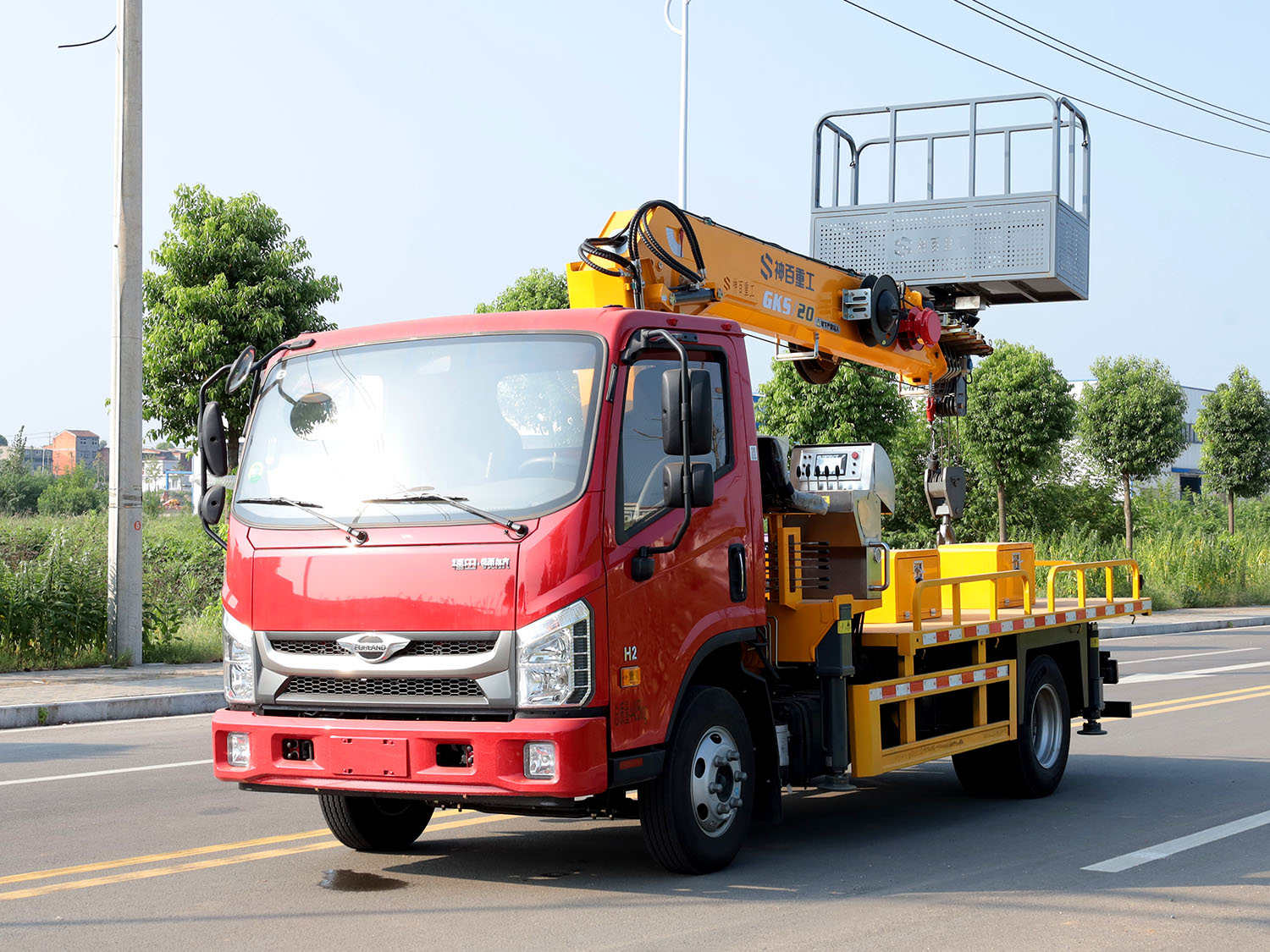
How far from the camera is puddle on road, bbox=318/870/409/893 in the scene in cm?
639

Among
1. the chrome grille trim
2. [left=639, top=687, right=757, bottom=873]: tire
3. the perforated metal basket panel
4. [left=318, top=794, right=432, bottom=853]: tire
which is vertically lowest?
[left=318, top=794, right=432, bottom=853]: tire

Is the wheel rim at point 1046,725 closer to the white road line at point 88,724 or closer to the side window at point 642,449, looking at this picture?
the side window at point 642,449

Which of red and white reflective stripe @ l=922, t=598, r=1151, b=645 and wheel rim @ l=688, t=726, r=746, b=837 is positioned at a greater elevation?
red and white reflective stripe @ l=922, t=598, r=1151, b=645

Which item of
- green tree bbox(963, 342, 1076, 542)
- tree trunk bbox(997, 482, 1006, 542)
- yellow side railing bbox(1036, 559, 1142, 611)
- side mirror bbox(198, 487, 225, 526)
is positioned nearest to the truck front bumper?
side mirror bbox(198, 487, 225, 526)

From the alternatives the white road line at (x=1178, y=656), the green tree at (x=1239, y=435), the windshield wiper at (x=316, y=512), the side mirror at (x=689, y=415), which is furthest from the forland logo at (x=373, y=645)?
the green tree at (x=1239, y=435)

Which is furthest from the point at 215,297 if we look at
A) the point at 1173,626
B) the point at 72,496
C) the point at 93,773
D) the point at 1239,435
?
the point at 72,496

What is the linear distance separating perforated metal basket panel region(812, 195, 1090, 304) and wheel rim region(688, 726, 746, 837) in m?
5.73

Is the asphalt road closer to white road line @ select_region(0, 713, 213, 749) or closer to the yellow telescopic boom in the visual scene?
white road line @ select_region(0, 713, 213, 749)

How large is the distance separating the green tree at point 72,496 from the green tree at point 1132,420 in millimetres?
30895

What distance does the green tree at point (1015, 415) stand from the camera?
113 feet

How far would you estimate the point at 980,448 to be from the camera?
35344 millimetres

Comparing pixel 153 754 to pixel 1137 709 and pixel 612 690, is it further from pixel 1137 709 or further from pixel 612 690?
pixel 1137 709

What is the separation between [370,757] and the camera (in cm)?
591

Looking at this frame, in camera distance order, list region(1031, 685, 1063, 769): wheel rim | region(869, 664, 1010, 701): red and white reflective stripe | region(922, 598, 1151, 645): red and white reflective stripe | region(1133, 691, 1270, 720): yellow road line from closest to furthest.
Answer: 1. region(869, 664, 1010, 701): red and white reflective stripe
2. region(922, 598, 1151, 645): red and white reflective stripe
3. region(1031, 685, 1063, 769): wheel rim
4. region(1133, 691, 1270, 720): yellow road line
